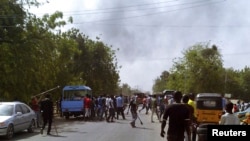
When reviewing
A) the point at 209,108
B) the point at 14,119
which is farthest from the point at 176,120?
the point at 209,108

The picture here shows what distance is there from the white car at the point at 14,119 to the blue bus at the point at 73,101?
10.7m

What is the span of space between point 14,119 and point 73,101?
1399cm

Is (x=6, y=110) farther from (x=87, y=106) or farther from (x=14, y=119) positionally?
(x=87, y=106)

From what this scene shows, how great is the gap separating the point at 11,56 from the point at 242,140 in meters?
24.6

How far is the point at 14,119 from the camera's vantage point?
18.3 metres

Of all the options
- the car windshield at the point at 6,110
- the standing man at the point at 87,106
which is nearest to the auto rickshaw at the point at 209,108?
the car windshield at the point at 6,110

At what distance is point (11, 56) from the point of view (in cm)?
2981

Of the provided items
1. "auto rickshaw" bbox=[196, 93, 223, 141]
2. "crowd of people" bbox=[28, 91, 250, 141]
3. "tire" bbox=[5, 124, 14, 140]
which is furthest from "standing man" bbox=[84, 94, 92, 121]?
"tire" bbox=[5, 124, 14, 140]

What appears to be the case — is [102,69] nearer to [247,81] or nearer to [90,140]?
[90,140]

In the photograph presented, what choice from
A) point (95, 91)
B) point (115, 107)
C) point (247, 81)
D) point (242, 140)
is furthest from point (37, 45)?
point (247, 81)

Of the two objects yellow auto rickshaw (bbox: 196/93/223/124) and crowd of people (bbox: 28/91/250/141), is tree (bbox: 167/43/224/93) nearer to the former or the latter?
crowd of people (bbox: 28/91/250/141)

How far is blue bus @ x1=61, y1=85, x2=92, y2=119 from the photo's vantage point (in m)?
32.2

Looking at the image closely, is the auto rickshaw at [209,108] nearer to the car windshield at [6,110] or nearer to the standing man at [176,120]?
the car windshield at [6,110]

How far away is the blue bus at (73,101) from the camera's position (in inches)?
1266
